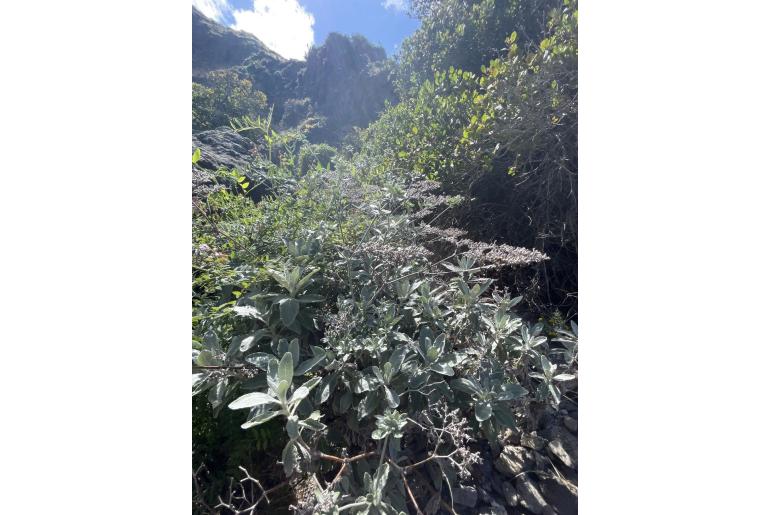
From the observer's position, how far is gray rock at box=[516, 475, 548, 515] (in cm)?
82

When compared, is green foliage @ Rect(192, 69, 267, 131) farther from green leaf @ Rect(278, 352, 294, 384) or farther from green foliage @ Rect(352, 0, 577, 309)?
green leaf @ Rect(278, 352, 294, 384)

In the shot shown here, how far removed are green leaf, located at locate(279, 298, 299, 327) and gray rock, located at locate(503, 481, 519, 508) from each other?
64 centimetres

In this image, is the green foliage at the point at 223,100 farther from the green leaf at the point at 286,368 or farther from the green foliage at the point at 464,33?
the green leaf at the point at 286,368

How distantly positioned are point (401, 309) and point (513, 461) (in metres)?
0.47

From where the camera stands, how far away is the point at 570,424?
38.4 inches

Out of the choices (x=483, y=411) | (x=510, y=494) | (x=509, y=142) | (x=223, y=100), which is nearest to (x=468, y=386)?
(x=483, y=411)

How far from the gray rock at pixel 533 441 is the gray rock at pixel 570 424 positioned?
0.08m

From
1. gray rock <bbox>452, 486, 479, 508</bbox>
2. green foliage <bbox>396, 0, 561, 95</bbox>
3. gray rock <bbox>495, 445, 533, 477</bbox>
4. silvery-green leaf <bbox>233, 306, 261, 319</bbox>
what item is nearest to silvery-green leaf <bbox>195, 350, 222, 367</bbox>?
silvery-green leaf <bbox>233, 306, 261, 319</bbox>

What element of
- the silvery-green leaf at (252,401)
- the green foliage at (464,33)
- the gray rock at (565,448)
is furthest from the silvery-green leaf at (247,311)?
the green foliage at (464,33)

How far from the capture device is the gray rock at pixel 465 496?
0.78 m

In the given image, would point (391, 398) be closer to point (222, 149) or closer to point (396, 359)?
point (396, 359)
